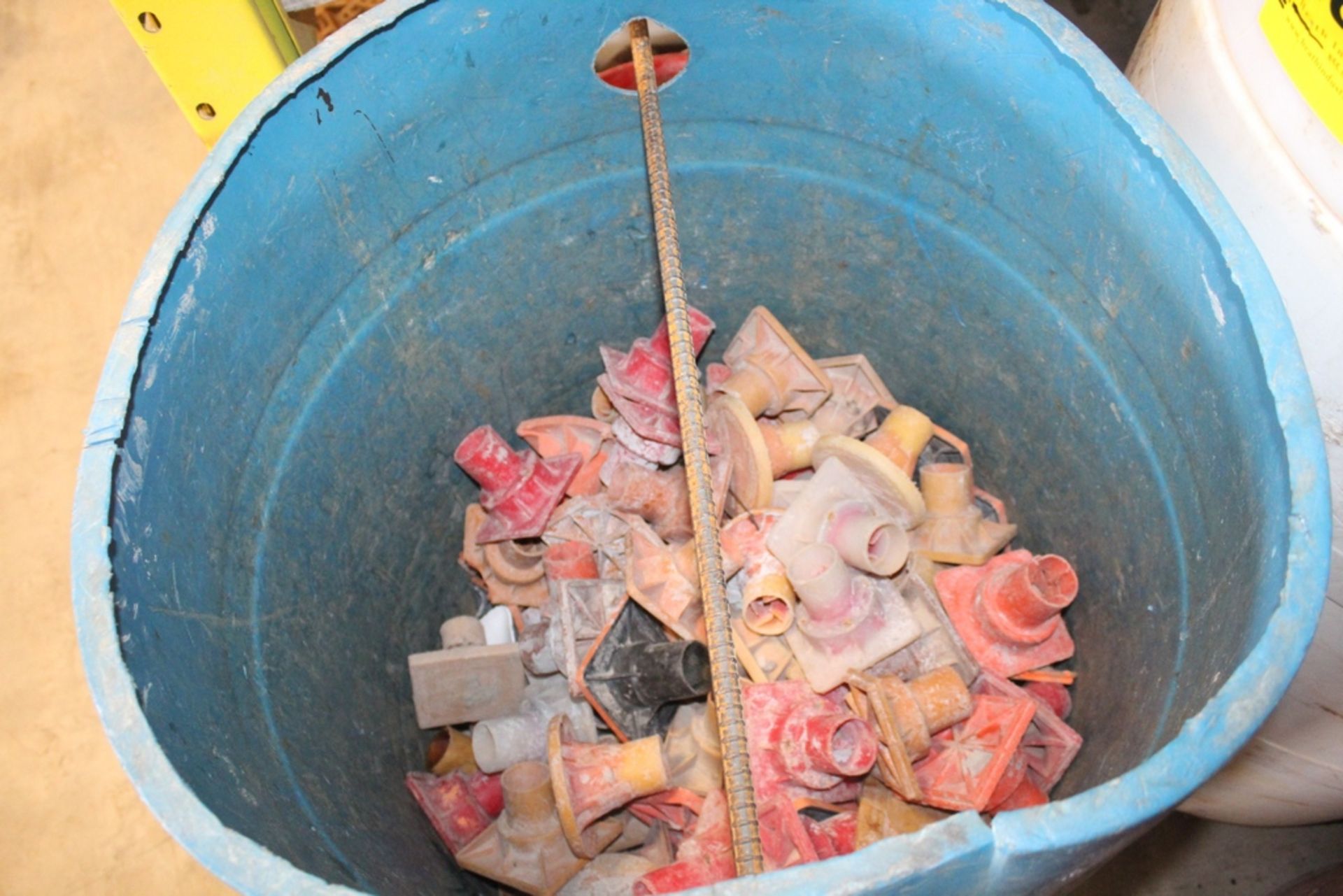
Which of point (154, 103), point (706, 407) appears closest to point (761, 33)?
point (706, 407)

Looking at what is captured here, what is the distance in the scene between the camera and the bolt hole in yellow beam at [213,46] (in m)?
1.85

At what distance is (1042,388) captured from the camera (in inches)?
75.8

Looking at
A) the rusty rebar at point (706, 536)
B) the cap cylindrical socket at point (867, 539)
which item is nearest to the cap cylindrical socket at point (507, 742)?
the rusty rebar at point (706, 536)

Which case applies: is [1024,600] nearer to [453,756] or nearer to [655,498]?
[655,498]

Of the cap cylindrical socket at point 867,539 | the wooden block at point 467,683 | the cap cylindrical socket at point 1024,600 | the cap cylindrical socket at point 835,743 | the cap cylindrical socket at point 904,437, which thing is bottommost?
the cap cylindrical socket at point 835,743

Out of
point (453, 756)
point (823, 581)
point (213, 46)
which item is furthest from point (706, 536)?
point (213, 46)

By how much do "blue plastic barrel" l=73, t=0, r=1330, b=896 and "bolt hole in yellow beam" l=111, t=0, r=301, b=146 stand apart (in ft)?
1.45

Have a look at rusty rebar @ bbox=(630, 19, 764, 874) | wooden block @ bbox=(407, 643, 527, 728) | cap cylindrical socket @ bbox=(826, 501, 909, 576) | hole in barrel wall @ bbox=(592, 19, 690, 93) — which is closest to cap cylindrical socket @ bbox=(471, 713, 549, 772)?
wooden block @ bbox=(407, 643, 527, 728)

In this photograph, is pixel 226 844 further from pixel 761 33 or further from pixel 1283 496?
pixel 761 33

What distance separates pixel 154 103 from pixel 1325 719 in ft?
13.7

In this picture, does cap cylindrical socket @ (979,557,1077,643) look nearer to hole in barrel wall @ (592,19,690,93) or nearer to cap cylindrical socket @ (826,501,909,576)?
cap cylindrical socket @ (826,501,909,576)

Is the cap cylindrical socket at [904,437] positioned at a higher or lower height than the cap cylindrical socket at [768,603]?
higher

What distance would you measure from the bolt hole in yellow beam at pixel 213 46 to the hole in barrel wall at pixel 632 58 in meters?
0.59

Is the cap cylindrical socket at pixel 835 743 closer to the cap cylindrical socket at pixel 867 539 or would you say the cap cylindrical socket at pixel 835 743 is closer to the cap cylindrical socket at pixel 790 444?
the cap cylindrical socket at pixel 867 539
